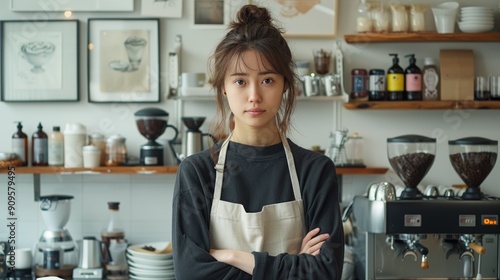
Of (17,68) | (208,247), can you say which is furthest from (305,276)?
(17,68)

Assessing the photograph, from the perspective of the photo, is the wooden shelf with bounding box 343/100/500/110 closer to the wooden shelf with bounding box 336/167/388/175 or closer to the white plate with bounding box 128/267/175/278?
the wooden shelf with bounding box 336/167/388/175

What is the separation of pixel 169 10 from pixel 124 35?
24 cm

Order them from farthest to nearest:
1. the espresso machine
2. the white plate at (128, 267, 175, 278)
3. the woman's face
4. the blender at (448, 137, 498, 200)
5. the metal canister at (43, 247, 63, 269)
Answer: the metal canister at (43, 247, 63, 269), the white plate at (128, 267, 175, 278), the blender at (448, 137, 498, 200), the espresso machine, the woman's face

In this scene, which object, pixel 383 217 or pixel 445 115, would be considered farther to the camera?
pixel 445 115

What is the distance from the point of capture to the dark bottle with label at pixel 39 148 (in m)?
3.36

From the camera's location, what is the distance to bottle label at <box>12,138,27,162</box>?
3.36m

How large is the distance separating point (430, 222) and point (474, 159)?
1.21 ft

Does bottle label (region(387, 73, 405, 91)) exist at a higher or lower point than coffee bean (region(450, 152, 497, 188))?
→ higher

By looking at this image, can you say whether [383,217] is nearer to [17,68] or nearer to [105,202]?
[105,202]

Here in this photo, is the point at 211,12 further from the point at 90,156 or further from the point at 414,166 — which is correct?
the point at 414,166

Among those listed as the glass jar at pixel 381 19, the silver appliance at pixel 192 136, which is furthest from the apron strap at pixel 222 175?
the glass jar at pixel 381 19

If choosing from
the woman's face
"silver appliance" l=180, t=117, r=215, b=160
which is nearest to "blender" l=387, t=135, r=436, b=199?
"silver appliance" l=180, t=117, r=215, b=160

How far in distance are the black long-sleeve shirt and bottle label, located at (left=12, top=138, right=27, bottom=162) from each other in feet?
6.08

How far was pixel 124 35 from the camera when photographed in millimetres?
3441
